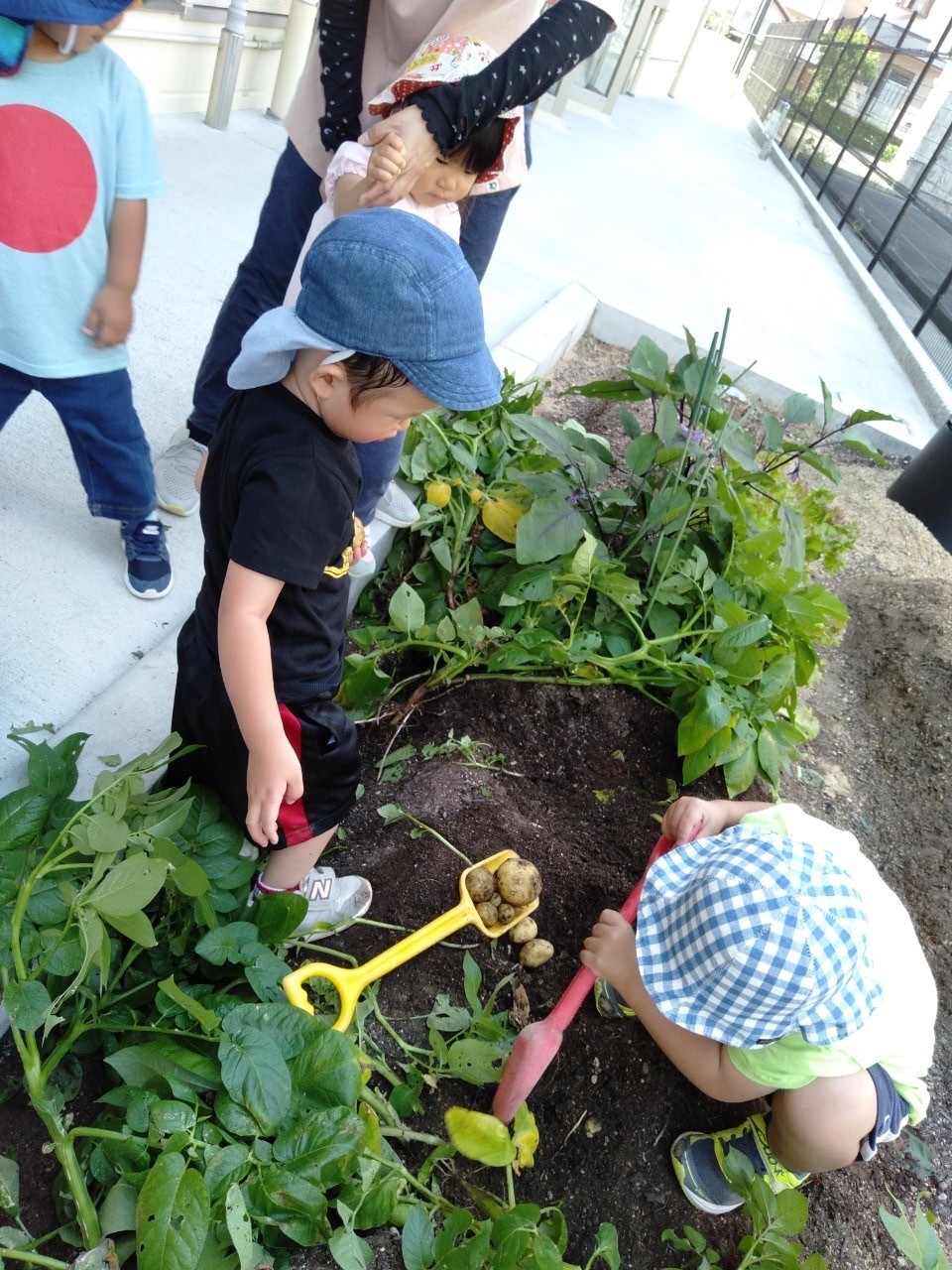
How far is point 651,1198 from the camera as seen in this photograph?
134cm

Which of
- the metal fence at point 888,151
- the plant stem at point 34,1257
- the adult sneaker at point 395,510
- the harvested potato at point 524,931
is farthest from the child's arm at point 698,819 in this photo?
the metal fence at point 888,151

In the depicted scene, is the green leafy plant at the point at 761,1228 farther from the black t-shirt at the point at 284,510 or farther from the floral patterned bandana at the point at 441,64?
the floral patterned bandana at the point at 441,64

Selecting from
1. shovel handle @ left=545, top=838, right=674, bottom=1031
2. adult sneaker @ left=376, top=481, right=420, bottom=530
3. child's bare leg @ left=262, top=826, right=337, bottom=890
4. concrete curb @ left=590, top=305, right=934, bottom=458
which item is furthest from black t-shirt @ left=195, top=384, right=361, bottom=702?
concrete curb @ left=590, top=305, right=934, bottom=458

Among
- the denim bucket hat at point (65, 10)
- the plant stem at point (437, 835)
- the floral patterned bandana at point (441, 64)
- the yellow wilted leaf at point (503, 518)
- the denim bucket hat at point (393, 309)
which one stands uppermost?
the floral patterned bandana at point (441, 64)

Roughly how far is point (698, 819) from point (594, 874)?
0.23 meters

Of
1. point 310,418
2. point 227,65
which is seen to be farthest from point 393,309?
point 227,65

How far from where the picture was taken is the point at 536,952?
1.50 m

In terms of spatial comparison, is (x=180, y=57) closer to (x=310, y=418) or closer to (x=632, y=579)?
(x=632, y=579)

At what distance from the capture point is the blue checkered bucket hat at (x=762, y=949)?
3.87ft

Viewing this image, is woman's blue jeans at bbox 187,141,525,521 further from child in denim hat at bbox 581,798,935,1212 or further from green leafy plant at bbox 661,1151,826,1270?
green leafy plant at bbox 661,1151,826,1270

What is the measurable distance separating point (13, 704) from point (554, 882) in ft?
3.01

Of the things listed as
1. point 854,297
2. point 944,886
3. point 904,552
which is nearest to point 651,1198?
point 944,886

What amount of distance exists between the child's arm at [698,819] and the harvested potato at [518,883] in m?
0.24

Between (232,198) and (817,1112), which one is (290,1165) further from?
(232,198)
